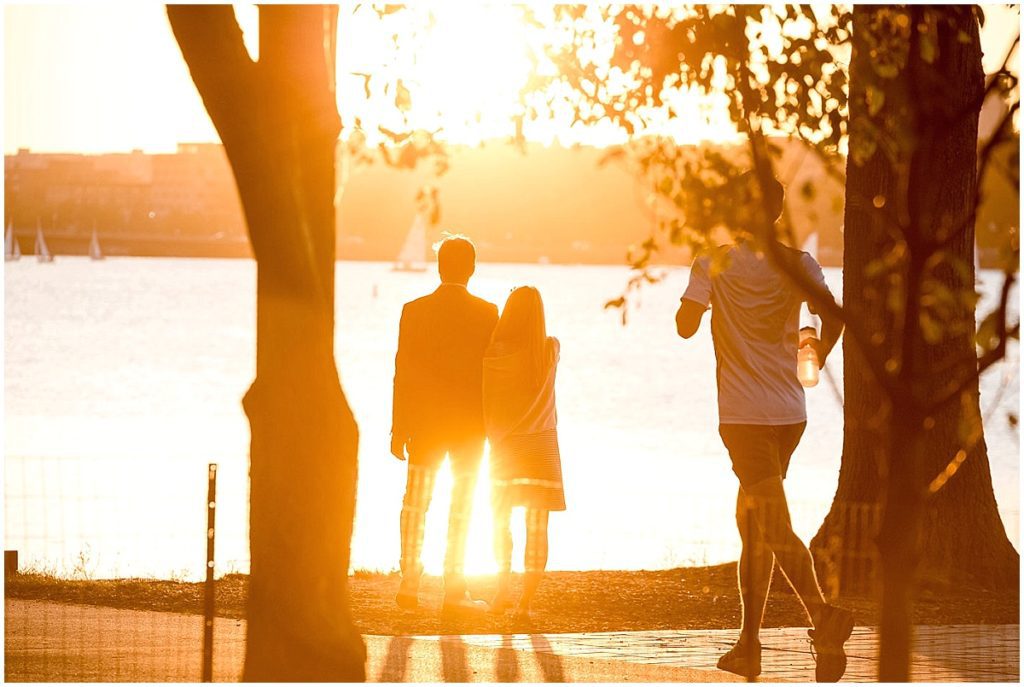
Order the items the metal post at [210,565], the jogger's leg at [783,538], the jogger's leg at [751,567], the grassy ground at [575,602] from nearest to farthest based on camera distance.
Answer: the metal post at [210,565], the jogger's leg at [751,567], the jogger's leg at [783,538], the grassy ground at [575,602]

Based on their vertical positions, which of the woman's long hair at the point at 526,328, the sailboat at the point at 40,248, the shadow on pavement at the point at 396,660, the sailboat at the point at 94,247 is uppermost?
the sailboat at the point at 94,247

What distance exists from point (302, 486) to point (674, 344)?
294ft

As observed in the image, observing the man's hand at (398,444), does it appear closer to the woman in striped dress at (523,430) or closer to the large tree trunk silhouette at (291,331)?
the woman in striped dress at (523,430)

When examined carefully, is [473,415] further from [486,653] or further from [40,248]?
[40,248]

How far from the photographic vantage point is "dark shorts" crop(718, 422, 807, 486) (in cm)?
728

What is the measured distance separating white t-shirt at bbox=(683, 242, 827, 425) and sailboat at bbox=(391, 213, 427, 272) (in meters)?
81.4

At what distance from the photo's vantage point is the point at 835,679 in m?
7.20

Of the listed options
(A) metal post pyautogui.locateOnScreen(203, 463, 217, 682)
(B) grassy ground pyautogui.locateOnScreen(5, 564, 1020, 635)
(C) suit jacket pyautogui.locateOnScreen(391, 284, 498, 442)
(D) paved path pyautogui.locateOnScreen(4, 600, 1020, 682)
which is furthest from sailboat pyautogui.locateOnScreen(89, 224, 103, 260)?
(A) metal post pyautogui.locateOnScreen(203, 463, 217, 682)

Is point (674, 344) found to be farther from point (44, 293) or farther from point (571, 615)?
point (571, 615)

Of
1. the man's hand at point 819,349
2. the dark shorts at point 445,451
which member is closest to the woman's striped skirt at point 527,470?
the dark shorts at point 445,451

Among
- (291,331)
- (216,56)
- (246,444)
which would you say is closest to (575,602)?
(291,331)

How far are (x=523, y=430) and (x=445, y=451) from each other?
0.42m

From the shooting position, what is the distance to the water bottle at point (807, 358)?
729 centimetres

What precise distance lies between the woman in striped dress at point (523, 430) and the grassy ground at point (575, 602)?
399 mm
